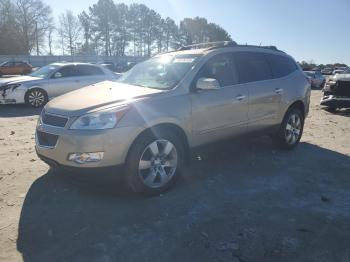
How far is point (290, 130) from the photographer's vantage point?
6766mm

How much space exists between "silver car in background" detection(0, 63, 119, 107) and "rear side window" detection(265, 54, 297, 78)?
704 cm

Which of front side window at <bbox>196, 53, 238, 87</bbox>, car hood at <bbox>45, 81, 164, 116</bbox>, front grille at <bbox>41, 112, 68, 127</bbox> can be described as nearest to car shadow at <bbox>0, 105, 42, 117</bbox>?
car hood at <bbox>45, 81, 164, 116</bbox>

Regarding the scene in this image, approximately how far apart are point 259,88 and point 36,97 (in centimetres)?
851

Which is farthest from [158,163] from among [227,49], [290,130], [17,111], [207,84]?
[17,111]

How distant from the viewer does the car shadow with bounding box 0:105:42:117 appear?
10.9 meters

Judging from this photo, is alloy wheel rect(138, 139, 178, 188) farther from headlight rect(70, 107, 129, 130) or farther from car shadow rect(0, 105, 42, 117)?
car shadow rect(0, 105, 42, 117)

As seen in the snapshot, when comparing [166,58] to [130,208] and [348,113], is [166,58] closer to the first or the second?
[130,208]

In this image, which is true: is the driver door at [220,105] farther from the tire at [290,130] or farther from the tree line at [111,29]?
the tree line at [111,29]

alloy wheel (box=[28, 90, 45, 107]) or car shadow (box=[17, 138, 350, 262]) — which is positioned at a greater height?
alloy wheel (box=[28, 90, 45, 107])

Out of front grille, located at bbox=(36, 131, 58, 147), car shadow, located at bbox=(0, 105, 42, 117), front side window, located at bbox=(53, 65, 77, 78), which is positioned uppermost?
front side window, located at bbox=(53, 65, 77, 78)

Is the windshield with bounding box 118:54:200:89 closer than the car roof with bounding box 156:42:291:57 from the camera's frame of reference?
Yes

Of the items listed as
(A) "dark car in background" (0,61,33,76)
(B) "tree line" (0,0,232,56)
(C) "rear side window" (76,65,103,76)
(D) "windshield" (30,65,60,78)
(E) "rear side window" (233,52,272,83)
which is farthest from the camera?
(B) "tree line" (0,0,232,56)

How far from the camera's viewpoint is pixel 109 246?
3.38m

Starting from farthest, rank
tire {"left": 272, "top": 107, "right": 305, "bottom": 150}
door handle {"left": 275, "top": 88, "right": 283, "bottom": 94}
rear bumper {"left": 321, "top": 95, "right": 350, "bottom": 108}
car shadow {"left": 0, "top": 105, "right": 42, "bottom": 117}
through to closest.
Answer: rear bumper {"left": 321, "top": 95, "right": 350, "bottom": 108}
car shadow {"left": 0, "top": 105, "right": 42, "bottom": 117}
tire {"left": 272, "top": 107, "right": 305, "bottom": 150}
door handle {"left": 275, "top": 88, "right": 283, "bottom": 94}
